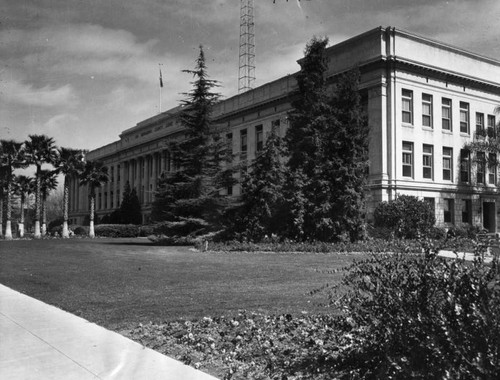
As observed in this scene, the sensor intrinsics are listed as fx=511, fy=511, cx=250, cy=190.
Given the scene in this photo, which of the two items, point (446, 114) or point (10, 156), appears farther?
point (10, 156)

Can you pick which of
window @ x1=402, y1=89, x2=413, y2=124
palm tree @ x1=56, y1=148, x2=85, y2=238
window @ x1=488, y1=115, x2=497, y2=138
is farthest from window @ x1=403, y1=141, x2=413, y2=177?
palm tree @ x1=56, y1=148, x2=85, y2=238

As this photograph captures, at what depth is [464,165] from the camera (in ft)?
136

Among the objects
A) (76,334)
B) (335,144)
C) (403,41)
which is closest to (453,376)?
(76,334)

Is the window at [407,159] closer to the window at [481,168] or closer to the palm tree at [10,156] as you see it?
the window at [481,168]

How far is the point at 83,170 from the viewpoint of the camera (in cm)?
6003

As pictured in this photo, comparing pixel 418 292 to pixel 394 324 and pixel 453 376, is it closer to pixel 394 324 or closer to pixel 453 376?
pixel 394 324

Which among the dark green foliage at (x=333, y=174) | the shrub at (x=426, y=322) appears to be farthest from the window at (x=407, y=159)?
the shrub at (x=426, y=322)

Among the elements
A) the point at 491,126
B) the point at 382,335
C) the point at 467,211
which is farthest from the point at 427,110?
the point at 382,335

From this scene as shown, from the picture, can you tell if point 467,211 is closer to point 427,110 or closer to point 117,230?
point 427,110

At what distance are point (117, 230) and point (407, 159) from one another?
36.5 meters

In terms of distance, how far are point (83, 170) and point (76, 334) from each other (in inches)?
2196

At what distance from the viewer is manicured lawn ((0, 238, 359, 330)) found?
859 centimetres

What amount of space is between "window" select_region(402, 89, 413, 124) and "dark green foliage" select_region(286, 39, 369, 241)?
1320cm

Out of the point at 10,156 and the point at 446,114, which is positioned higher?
the point at 446,114
